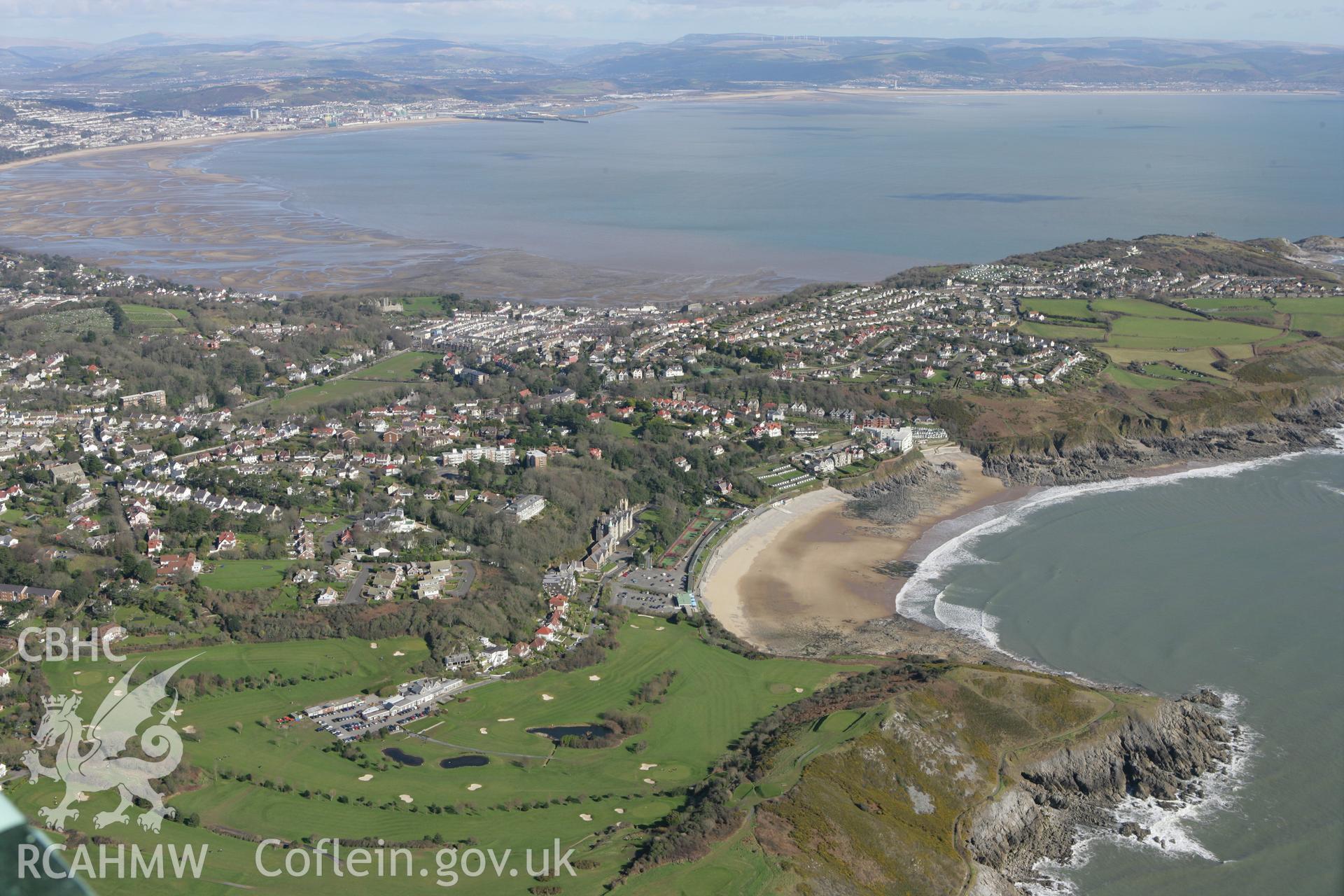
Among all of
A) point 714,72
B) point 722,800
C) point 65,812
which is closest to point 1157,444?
point 722,800

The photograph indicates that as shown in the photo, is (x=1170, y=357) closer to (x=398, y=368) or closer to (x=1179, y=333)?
(x=1179, y=333)

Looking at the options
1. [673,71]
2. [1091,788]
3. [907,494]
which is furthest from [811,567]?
[673,71]

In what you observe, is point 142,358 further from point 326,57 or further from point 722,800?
point 326,57

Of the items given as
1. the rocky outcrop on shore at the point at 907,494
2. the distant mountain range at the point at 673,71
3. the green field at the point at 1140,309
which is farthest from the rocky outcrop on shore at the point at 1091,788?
the distant mountain range at the point at 673,71

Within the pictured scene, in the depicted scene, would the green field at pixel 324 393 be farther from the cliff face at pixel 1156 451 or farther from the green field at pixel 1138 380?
the green field at pixel 1138 380

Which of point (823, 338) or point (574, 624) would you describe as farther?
point (823, 338)

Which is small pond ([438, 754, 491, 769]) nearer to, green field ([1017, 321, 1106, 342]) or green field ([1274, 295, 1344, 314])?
green field ([1017, 321, 1106, 342])
